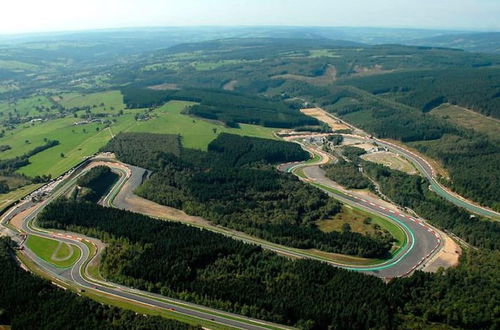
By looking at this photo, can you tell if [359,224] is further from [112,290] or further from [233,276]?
[112,290]

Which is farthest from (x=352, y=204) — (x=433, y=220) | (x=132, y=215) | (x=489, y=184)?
(x=132, y=215)

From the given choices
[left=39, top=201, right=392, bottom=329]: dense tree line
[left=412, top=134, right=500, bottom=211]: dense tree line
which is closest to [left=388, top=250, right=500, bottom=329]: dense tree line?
[left=39, top=201, right=392, bottom=329]: dense tree line

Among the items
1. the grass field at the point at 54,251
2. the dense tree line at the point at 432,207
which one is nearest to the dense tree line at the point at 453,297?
the dense tree line at the point at 432,207

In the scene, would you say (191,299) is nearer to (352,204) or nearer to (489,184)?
(352,204)

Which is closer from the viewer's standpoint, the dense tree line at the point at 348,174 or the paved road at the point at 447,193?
the paved road at the point at 447,193

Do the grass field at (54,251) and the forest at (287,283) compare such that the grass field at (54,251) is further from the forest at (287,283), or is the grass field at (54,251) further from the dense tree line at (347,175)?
the dense tree line at (347,175)

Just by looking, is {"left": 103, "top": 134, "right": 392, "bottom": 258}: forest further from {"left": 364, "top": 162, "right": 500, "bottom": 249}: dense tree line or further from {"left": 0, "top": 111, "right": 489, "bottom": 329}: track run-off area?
{"left": 364, "top": 162, "right": 500, "bottom": 249}: dense tree line
